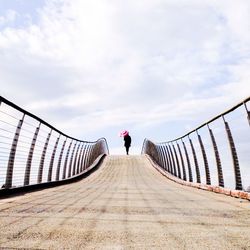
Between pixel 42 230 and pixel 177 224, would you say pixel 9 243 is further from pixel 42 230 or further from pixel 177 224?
pixel 177 224

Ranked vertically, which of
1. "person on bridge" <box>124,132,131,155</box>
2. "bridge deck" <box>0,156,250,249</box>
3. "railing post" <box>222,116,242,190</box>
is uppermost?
"person on bridge" <box>124,132,131,155</box>

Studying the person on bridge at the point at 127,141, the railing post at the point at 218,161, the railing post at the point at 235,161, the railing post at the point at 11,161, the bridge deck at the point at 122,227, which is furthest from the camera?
the person on bridge at the point at 127,141

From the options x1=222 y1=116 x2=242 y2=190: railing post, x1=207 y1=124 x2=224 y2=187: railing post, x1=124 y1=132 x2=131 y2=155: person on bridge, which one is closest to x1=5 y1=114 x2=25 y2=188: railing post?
x1=222 y1=116 x2=242 y2=190: railing post

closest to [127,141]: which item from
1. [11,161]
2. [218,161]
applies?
[218,161]

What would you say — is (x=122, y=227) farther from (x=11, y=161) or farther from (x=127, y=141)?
(x=127, y=141)

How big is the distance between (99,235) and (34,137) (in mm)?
6376

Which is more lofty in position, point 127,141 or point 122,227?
point 127,141

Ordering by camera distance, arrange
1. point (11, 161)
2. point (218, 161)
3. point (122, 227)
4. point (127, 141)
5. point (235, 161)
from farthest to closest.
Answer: point (127, 141)
point (218, 161)
point (11, 161)
point (235, 161)
point (122, 227)

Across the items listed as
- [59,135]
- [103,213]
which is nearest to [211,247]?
[103,213]

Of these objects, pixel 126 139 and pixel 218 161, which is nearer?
pixel 218 161

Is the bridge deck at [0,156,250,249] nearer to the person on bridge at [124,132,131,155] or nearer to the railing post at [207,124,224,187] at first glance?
the railing post at [207,124,224,187]

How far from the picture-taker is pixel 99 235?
3.43 metres

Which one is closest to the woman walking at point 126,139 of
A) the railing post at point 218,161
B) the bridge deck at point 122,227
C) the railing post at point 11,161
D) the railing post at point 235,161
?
the railing post at point 218,161

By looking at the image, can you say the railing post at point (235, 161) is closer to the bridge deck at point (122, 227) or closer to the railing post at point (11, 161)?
the bridge deck at point (122, 227)
